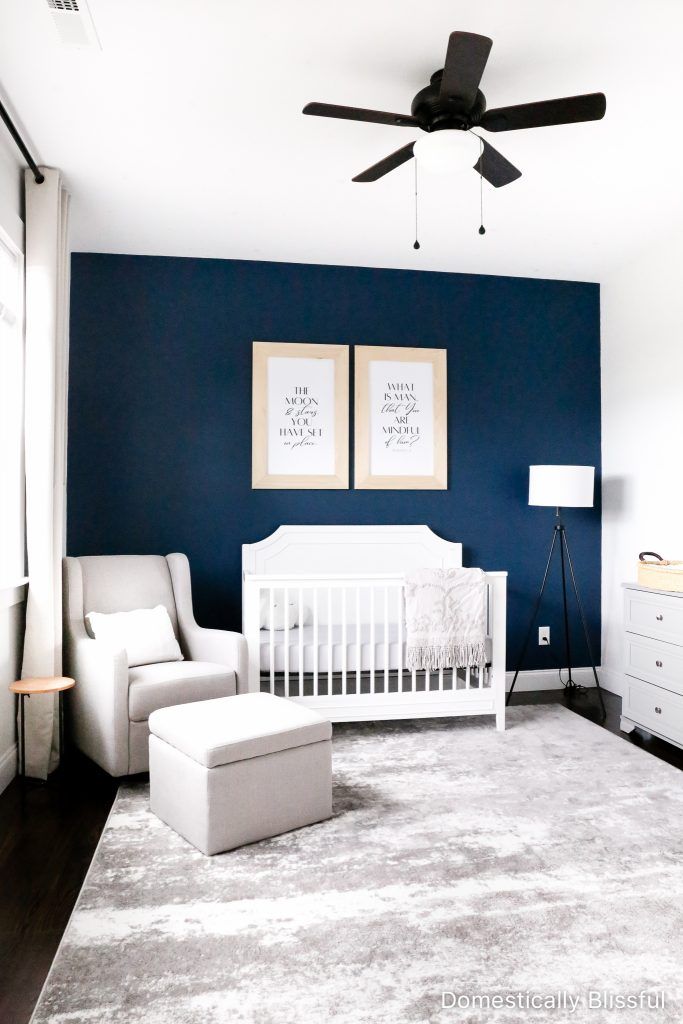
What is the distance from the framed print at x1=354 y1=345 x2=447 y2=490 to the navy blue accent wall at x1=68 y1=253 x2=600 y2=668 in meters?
0.08

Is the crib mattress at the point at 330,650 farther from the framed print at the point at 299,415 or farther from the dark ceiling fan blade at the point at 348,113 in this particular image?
the dark ceiling fan blade at the point at 348,113

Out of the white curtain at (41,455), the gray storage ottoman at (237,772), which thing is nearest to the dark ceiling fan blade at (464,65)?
the white curtain at (41,455)

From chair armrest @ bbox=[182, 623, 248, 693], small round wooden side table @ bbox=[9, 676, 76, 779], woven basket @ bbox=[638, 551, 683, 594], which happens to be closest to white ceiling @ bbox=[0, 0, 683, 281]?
woven basket @ bbox=[638, 551, 683, 594]

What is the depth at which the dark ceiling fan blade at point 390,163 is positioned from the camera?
254 centimetres

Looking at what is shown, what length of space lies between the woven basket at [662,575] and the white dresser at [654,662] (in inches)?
1.3

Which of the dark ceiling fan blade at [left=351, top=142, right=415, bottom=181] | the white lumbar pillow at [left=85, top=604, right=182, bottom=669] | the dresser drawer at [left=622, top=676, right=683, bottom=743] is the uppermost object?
the dark ceiling fan blade at [left=351, top=142, right=415, bottom=181]

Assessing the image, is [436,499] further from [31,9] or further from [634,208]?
[31,9]

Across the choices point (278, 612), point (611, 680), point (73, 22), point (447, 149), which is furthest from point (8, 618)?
point (611, 680)

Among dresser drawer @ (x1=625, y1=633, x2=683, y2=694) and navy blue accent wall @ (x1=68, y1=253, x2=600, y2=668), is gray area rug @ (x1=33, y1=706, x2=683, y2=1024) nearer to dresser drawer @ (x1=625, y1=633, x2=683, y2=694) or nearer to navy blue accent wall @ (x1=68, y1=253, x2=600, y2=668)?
dresser drawer @ (x1=625, y1=633, x2=683, y2=694)

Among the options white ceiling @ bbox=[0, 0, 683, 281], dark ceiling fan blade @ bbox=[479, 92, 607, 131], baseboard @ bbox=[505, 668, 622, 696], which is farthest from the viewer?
baseboard @ bbox=[505, 668, 622, 696]

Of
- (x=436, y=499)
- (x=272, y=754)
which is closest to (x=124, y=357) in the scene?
(x=436, y=499)

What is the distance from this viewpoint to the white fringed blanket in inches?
145

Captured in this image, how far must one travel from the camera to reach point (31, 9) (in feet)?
7.13

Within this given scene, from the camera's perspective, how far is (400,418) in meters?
4.55
